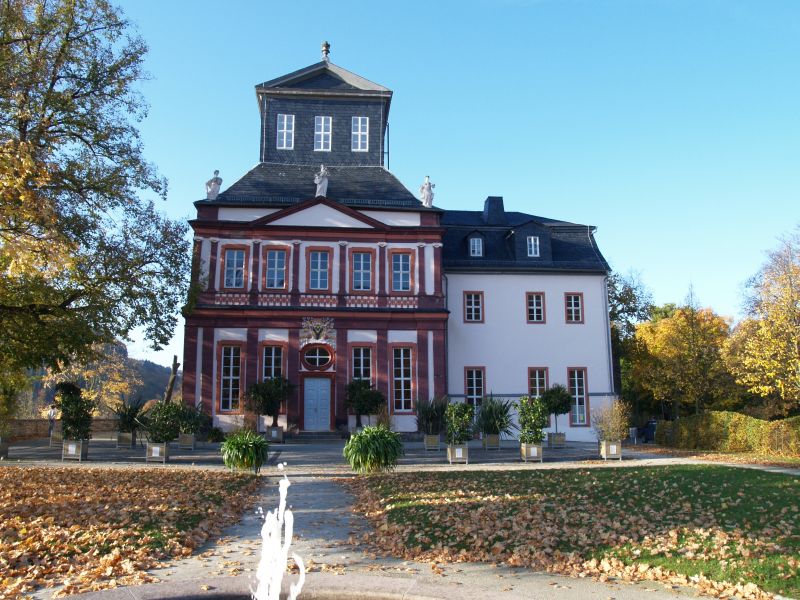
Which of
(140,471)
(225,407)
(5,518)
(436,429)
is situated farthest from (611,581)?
(225,407)

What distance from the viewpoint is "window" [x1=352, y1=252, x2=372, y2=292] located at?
1158 inches

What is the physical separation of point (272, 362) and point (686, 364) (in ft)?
70.3

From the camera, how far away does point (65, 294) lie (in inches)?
715

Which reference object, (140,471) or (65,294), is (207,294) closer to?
(65,294)

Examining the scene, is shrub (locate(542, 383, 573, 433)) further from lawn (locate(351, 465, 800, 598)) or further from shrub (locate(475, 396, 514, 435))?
lawn (locate(351, 465, 800, 598))

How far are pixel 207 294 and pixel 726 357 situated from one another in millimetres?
23072

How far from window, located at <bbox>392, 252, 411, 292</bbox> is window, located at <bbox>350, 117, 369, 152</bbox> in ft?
21.4

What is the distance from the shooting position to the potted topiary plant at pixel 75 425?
18.7 meters

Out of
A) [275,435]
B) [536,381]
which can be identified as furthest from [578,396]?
[275,435]

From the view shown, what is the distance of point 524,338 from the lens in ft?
104

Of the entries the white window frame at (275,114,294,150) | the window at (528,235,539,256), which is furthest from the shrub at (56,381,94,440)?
the window at (528,235,539,256)

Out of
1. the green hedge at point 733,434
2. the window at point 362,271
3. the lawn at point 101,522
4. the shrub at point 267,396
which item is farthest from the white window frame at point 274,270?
the green hedge at point 733,434

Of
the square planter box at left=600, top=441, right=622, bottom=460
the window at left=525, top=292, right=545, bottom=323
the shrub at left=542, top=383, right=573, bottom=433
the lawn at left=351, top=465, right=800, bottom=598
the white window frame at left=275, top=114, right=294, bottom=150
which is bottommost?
the lawn at left=351, top=465, right=800, bottom=598

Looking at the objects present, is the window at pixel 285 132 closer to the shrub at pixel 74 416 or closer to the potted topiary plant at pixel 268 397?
the potted topiary plant at pixel 268 397
